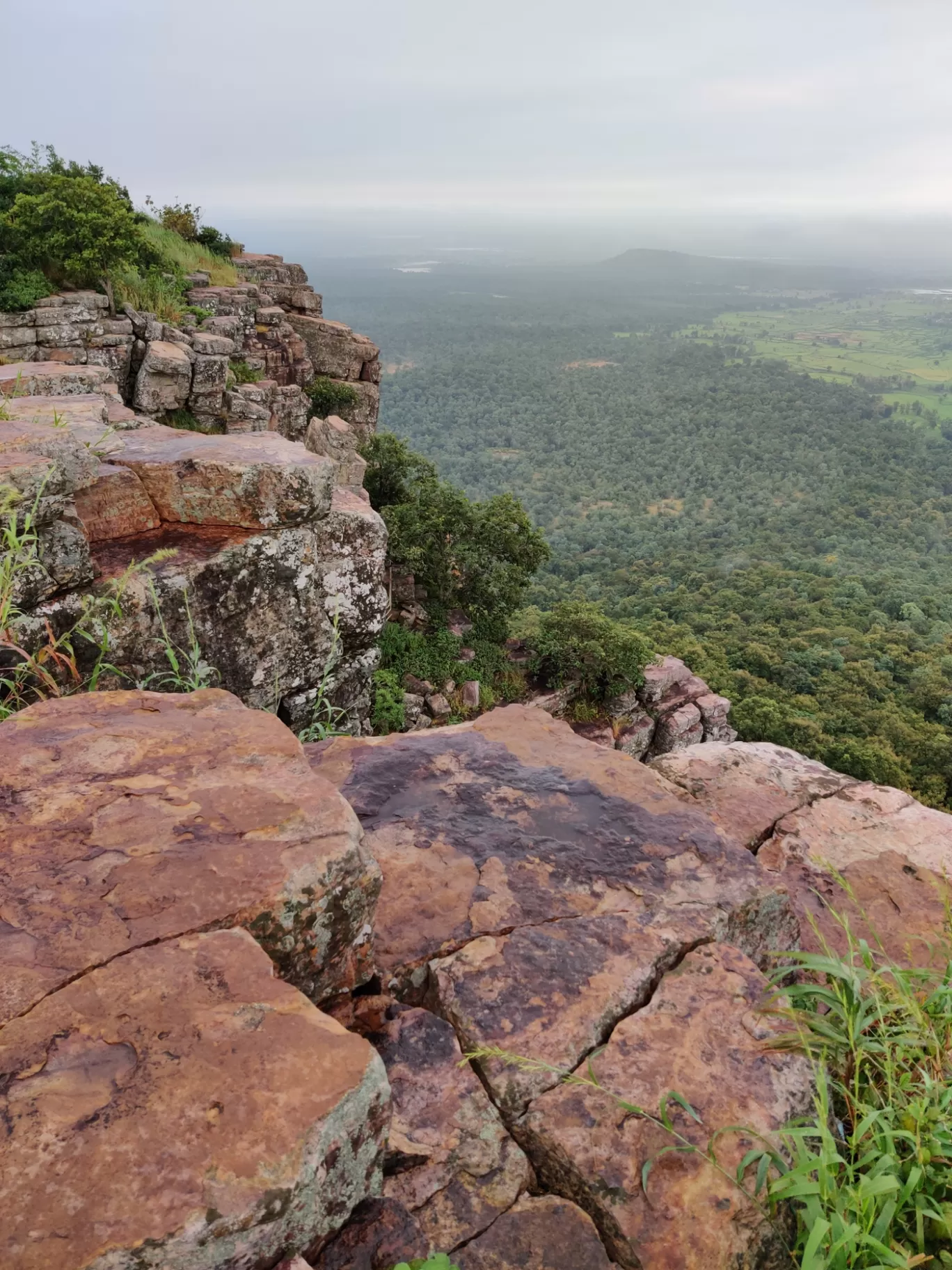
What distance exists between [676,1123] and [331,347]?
24.3 m

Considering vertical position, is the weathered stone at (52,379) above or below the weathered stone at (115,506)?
above

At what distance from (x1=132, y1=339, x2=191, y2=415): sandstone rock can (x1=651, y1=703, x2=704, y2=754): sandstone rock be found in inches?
557

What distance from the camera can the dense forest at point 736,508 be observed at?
26250 millimetres

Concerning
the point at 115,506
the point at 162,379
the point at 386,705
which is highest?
the point at 162,379

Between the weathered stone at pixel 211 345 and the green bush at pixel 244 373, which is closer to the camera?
the weathered stone at pixel 211 345

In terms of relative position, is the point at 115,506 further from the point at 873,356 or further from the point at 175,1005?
the point at 873,356

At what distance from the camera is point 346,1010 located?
2.73 m

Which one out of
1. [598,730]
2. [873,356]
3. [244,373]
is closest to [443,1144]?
[598,730]

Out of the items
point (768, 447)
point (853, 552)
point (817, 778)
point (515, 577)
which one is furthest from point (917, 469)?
point (817, 778)

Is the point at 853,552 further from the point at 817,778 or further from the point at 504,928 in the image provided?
the point at 504,928

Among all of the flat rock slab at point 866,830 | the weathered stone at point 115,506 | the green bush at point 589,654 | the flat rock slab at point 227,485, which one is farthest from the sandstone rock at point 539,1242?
the green bush at point 589,654

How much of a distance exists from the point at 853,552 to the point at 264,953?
6427cm

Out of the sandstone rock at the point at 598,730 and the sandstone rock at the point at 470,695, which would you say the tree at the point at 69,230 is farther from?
the sandstone rock at the point at 598,730

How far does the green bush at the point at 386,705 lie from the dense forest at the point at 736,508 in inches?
472
